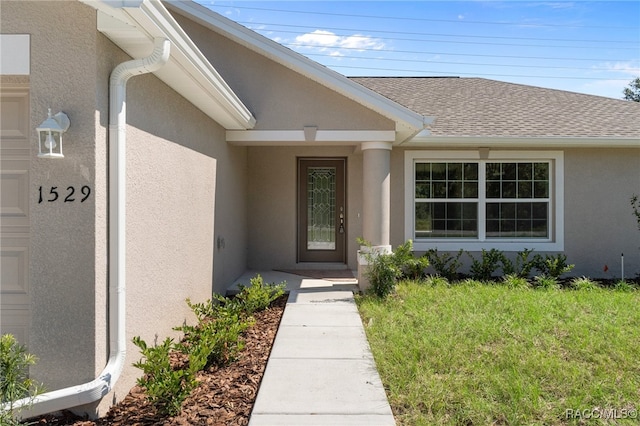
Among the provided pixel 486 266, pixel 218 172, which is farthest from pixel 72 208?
pixel 486 266

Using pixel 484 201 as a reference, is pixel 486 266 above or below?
below

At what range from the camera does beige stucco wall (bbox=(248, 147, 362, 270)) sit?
36.0 feet

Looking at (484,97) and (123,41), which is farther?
(484,97)

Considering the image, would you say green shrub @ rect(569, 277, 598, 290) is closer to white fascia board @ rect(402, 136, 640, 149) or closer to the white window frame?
the white window frame

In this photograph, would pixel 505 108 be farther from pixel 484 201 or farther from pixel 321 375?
pixel 321 375

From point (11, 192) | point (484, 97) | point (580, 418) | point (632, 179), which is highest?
point (484, 97)

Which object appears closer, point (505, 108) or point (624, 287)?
point (624, 287)

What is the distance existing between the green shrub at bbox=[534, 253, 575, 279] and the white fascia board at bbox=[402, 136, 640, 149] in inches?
98.2

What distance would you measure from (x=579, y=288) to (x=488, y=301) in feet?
9.14

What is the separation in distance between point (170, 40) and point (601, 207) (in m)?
10.3

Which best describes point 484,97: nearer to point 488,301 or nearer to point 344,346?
point 488,301

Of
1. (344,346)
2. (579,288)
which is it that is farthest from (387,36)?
(344,346)

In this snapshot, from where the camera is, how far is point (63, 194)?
3684mm

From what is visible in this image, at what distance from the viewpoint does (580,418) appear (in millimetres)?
3732
